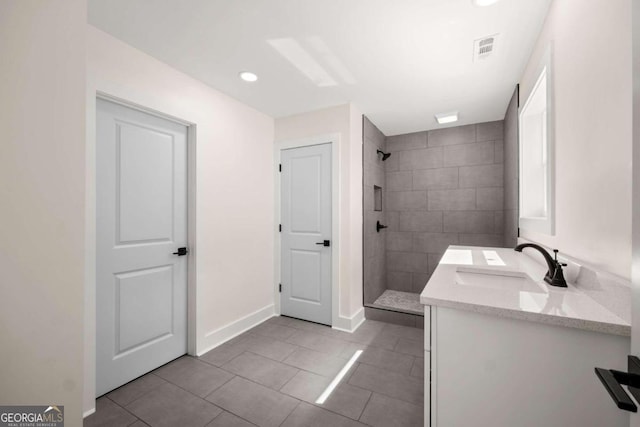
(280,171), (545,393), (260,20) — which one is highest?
(260,20)

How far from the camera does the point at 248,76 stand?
2357 millimetres

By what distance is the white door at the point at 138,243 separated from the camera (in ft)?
6.07

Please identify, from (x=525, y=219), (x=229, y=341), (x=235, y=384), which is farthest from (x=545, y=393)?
(x=229, y=341)

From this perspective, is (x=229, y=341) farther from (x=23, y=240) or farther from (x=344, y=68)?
(x=344, y=68)

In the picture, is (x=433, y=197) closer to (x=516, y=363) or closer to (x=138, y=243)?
(x=516, y=363)

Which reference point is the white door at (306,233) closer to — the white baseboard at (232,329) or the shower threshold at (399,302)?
the white baseboard at (232,329)

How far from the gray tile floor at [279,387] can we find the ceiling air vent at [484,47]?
101 inches

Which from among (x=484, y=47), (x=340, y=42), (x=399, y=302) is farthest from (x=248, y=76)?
(x=399, y=302)

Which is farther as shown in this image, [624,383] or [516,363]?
[516,363]

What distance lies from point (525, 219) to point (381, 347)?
172 cm

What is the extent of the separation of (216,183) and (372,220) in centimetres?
208

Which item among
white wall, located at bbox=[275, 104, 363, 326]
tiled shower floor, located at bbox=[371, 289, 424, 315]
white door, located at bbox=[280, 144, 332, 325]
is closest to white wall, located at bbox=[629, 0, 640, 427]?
white wall, located at bbox=[275, 104, 363, 326]

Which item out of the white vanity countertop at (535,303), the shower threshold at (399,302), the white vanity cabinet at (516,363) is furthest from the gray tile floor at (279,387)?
the white vanity countertop at (535,303)

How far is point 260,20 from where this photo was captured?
65.9 inches
